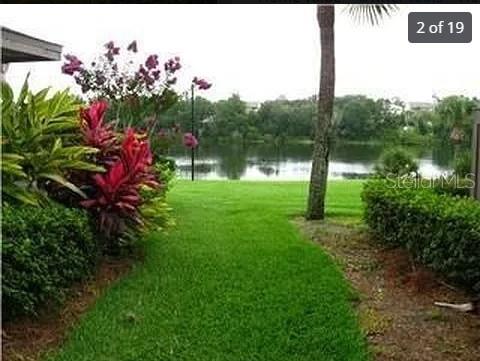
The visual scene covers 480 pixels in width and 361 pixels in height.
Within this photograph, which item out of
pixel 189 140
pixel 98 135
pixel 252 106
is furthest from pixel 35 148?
pixel 189 140

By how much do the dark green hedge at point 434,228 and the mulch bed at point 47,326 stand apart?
6.63 feet

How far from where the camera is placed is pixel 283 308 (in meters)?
3.45

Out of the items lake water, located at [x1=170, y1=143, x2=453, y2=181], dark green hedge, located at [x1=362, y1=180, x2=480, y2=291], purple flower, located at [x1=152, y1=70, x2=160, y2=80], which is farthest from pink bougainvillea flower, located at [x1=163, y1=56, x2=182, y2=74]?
dark green hedge, located at [x1=362, y1=180, x2=480, y2=291]

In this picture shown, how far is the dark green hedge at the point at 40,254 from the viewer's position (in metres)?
2.77

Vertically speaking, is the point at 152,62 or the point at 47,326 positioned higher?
the point at 152,62

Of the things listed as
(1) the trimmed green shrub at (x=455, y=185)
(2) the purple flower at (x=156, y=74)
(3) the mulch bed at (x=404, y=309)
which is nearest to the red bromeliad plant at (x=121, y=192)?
(3) the mulch bed at (x=404, y=309)

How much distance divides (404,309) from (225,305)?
100 centimetres

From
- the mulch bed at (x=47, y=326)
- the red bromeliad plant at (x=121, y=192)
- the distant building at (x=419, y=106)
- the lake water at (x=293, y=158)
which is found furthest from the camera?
the lake water at (x=293, y=158)

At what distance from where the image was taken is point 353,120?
5.05 meters

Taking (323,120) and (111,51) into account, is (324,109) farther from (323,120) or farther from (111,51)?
(111,51)

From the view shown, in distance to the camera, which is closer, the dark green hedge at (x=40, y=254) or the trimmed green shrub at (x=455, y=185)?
the dark green hedge at (x=40, y=254)

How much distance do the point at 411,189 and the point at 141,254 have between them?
7.17 feet

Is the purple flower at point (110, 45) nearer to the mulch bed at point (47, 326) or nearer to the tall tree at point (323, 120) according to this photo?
A: the tall tree at point (323, 120)

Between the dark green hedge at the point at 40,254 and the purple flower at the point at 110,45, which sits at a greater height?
the purple flower at the point at 110,45
